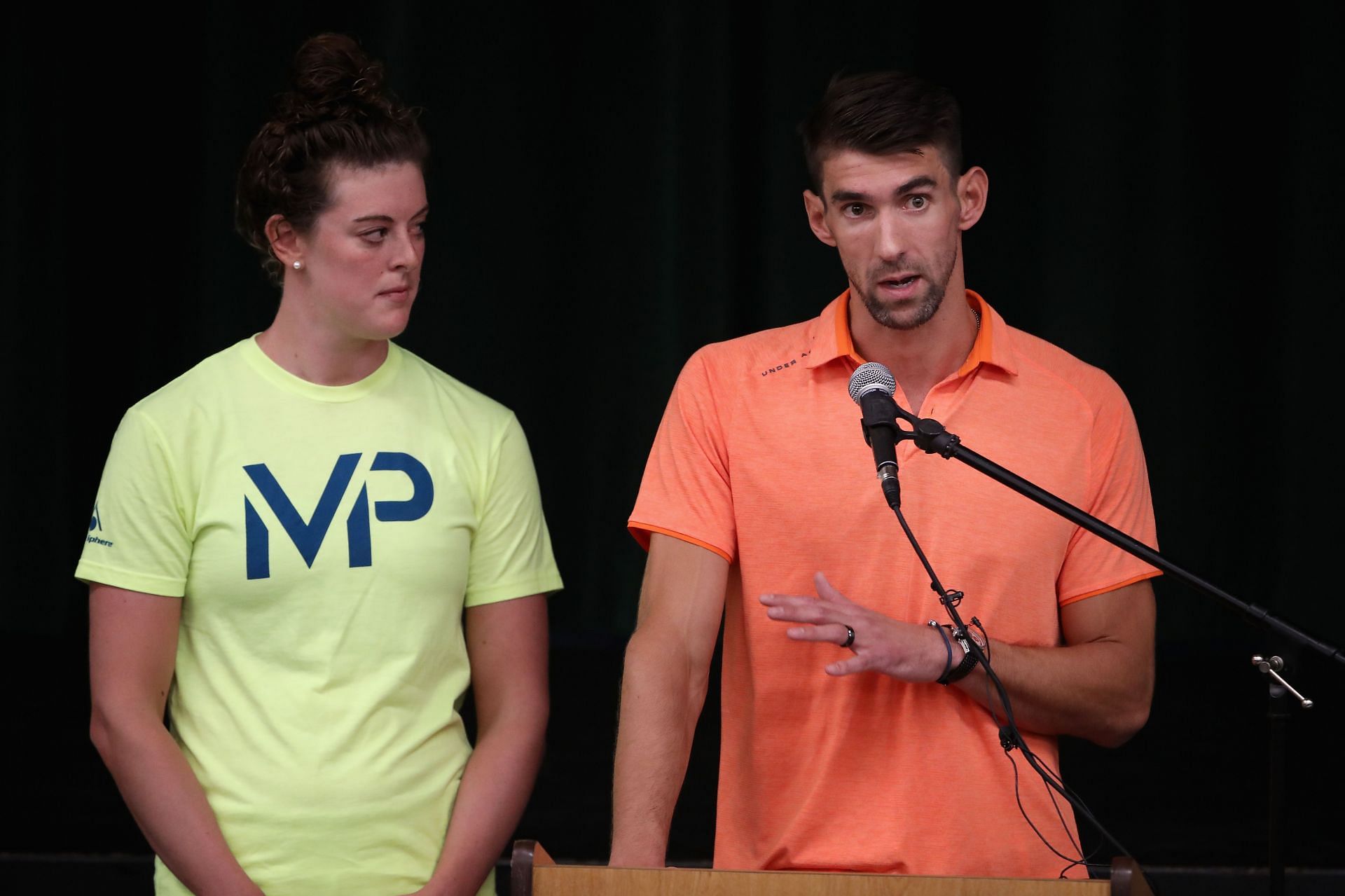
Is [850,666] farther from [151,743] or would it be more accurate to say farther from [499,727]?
[151,743]

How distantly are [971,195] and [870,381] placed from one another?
0.59 metres

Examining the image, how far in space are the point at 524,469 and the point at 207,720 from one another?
1.63 ft

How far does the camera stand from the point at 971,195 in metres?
2.09

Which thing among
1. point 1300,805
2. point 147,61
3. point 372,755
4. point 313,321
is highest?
point 147,61

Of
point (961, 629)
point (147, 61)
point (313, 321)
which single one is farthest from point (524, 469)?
→ point (147, 61)

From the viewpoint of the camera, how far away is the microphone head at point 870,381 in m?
1.57

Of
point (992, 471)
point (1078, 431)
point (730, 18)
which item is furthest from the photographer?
point (730, 18)

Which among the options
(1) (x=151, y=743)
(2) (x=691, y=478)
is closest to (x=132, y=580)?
(1) (x=151, y=743)

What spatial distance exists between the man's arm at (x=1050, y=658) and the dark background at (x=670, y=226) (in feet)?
9.22

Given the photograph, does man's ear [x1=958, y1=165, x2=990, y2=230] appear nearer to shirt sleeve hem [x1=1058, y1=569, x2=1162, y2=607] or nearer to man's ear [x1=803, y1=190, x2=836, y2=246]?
man's ear [x1=803, y1=190, x2=836, y2=246]

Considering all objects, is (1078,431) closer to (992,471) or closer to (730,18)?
(992,471)

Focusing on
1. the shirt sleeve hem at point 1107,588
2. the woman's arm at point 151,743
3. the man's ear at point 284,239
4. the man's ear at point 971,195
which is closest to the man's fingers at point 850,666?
the shirt sleeve hem at point 1107,588

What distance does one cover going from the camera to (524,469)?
Answer: 6.83 ft

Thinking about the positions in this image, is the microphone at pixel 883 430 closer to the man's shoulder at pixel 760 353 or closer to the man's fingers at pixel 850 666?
the man's fingers at pixel 850 666
